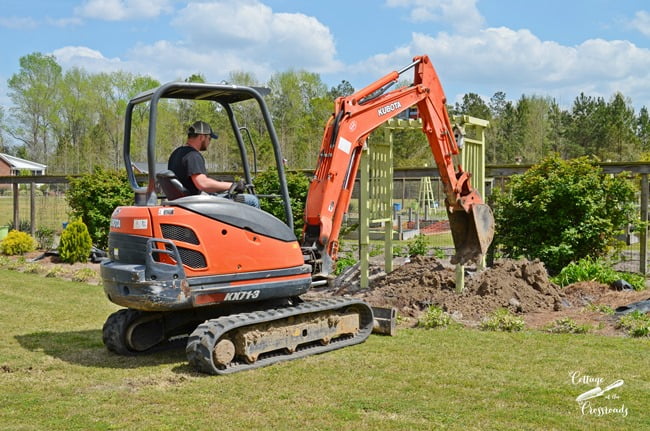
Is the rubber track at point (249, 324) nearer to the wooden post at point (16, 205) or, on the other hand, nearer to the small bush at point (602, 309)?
the small bush at point (602, 309)

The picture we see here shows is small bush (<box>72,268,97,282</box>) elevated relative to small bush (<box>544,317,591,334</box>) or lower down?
elevated

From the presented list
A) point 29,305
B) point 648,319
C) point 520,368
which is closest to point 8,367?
point 29,305

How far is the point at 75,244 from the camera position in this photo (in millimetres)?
14945

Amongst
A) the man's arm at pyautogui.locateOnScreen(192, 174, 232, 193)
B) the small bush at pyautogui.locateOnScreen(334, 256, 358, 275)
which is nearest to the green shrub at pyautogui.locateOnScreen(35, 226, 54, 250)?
the small bush at pyautogui.locateOnScreen(334, 256, 358, 275)

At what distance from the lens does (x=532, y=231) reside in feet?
39.3

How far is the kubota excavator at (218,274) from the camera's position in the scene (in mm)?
6492

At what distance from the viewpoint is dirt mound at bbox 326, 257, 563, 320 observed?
9.47m

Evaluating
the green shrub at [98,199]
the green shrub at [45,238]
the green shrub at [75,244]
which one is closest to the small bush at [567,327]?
the green shrub at [75,244]

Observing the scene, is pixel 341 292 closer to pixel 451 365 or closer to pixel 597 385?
pixel 451 365

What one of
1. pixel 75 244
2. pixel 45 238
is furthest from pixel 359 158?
pixel 45 238

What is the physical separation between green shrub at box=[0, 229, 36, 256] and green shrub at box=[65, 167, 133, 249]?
122cm

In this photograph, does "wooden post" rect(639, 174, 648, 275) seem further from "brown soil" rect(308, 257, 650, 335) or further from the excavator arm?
the excavator arm

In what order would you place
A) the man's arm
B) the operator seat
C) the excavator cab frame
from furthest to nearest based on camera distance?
the man's arm < the operator seat < the excavator cab frame

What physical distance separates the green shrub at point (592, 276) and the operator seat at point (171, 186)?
6238 mm
